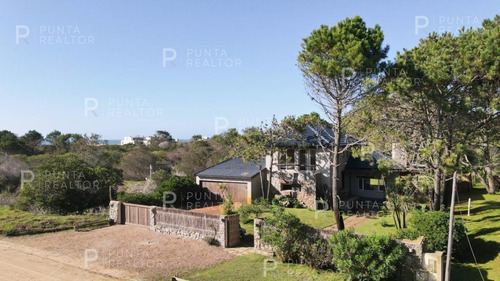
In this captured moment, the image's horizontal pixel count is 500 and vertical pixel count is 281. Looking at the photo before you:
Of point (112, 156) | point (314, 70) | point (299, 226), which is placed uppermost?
point (314, 70)

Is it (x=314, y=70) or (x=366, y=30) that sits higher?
(x=366, y=30)

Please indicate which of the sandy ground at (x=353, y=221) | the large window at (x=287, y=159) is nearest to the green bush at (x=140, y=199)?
the large window at (x=287, y=159)

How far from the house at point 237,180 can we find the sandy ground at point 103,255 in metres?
9.76

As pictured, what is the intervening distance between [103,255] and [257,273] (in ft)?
24.3

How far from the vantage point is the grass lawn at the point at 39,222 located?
19175 mm

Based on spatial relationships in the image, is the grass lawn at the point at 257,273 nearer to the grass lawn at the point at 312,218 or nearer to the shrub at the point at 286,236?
the shrub at the point at 286,236

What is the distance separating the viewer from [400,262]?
10.6 metres

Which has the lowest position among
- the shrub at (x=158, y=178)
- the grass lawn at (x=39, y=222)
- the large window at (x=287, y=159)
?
the grass lawn at (x=39, y=222)

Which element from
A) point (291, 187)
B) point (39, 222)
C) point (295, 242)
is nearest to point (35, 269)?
point (39, 222)

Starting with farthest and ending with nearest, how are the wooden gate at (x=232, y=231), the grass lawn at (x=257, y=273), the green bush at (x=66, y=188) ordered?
the green bush at (x=66, y=188), the wooden gate at (x=232, y=231), the grass lawn at (x=257, y=273)

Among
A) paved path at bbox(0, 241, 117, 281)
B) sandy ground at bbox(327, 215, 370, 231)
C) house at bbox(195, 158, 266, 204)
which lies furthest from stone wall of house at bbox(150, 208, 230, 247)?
house at bbox(195, 158, 266, 204)

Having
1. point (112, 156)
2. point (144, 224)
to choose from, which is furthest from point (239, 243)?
point (112, 156)

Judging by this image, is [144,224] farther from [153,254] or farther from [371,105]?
[371,105]

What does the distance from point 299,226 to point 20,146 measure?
5024cm
